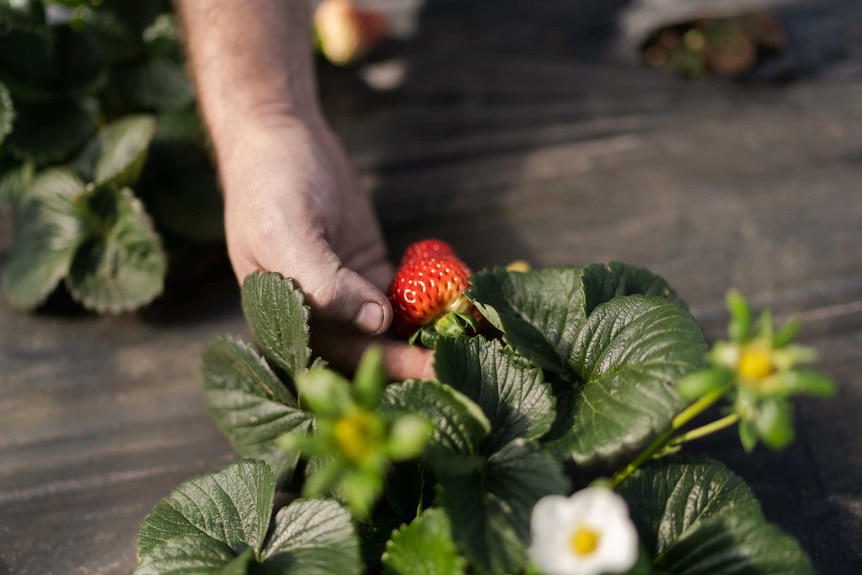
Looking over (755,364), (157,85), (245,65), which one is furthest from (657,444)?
(157,85)

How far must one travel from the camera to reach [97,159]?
3.71ft

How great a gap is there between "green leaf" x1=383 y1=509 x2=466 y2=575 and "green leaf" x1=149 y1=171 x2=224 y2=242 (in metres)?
0.72

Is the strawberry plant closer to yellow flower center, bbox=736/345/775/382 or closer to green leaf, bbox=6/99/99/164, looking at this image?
yellow flower center, bbox=736/345/775/382

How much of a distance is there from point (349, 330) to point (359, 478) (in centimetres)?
40

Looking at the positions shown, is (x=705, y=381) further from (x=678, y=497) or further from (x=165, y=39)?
(x=165, y=39)

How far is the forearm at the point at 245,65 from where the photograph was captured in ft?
3.43

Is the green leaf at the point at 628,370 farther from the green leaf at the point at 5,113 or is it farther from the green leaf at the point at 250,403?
the green leaf at the point at 5,113

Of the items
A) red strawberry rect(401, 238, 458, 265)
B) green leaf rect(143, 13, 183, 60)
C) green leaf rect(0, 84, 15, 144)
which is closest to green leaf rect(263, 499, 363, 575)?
red strawberry rect(401, 238, 458, 265)

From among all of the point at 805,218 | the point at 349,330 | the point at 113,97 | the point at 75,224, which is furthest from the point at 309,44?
the point at 805,218

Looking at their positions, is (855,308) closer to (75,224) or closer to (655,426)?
(655,426)

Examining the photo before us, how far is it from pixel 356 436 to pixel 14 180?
39.5 inches

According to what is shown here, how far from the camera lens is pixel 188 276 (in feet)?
3.92

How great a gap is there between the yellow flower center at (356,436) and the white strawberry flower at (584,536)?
127mm

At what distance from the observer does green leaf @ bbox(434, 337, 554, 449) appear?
0.63 meters
